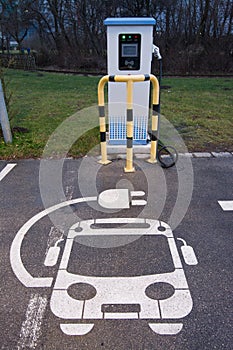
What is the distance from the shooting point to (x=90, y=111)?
6.89m

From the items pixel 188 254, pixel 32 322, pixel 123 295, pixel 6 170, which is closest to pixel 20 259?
pixel 32 322

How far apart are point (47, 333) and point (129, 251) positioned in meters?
0.94

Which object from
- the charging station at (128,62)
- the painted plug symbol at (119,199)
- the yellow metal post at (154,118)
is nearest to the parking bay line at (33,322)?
the painted plug symbol at (119,199)

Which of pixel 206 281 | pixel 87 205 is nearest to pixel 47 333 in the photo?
pixel 206 281

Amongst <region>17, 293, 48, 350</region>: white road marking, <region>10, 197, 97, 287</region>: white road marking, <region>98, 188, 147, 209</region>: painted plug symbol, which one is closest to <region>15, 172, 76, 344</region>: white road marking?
<region>17, 293, 48, 350</region>: white road marking

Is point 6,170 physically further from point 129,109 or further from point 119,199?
point 129,109

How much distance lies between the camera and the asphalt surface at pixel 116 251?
176cm

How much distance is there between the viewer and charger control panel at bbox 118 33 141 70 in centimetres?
375

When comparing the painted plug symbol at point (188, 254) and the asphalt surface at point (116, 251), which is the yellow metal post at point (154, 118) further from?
the painted plug symbol at point (188, 254)

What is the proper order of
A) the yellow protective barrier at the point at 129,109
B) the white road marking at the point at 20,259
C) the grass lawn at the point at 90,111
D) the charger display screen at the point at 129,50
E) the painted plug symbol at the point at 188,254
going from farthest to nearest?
the grass lawn at the point at 90,111 → the charger display screen at the point at 129,50 → the yellow protective barrier at the point at 129,109 → the painted plug symbol at the point at 188,254 → the white road marking at the point at 20,259

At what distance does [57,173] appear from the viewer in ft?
12.7

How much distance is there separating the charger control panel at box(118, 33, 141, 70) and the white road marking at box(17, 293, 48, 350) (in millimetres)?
3201

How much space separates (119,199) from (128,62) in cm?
203

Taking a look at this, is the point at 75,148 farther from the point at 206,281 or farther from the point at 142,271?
the point at 206,281
